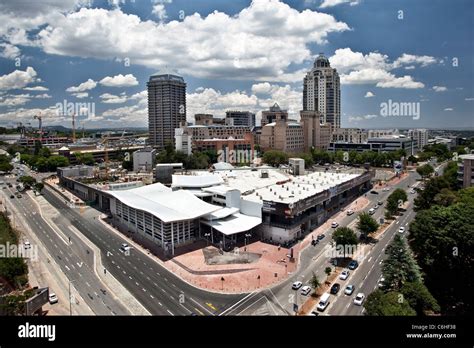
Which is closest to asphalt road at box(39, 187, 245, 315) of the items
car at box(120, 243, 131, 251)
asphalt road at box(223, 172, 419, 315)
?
car at box(120, 243, 131, 251)

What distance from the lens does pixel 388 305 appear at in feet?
34.7

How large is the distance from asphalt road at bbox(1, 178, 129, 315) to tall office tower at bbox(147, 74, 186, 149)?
4684 centimetres

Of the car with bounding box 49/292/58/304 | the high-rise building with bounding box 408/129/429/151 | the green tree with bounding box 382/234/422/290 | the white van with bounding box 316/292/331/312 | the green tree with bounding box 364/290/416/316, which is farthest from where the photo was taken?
the high-rise building with bounding box 408/129/429/151

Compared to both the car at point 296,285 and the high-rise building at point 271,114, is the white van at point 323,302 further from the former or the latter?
the high-rise building at point 271,114

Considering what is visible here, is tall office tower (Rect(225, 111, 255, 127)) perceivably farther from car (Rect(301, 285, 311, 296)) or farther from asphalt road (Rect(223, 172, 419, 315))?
car (Rect(301, 285, 311, 296))

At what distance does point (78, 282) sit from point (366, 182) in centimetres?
3193

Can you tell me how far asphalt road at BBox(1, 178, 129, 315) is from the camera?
13.3 meters

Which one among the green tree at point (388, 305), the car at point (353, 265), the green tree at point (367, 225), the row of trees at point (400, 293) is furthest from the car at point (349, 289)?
the green tree at point (367, 225)

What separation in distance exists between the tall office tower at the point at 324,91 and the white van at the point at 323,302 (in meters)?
66.9

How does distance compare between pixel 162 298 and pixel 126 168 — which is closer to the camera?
pixel 162 298

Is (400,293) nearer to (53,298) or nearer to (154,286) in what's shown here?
(154,286)
